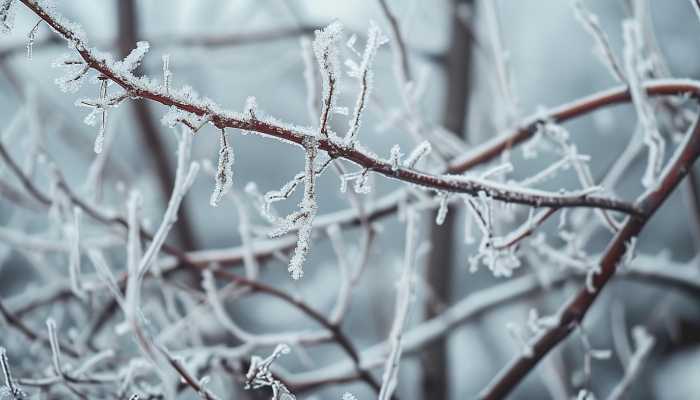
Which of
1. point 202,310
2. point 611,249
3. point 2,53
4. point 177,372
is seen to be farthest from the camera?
point 2,53

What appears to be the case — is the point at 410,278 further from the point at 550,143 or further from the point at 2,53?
the point at 2,53

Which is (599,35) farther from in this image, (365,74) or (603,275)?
(365,74)

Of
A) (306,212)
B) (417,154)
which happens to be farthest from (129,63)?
(417,154)

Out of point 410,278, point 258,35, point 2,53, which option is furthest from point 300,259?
point 2,53

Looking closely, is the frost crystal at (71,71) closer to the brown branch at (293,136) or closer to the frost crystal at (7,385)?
the brown branch at (293,136)

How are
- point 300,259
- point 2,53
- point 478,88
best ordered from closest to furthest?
point 300,259, point 2,53, point 478,88

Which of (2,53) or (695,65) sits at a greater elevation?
(2,53)

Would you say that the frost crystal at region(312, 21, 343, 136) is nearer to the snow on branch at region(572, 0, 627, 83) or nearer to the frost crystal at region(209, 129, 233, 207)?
the frost crystal at region(209, 129, 233, 207)

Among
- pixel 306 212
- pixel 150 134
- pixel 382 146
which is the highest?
pixel 382 146
